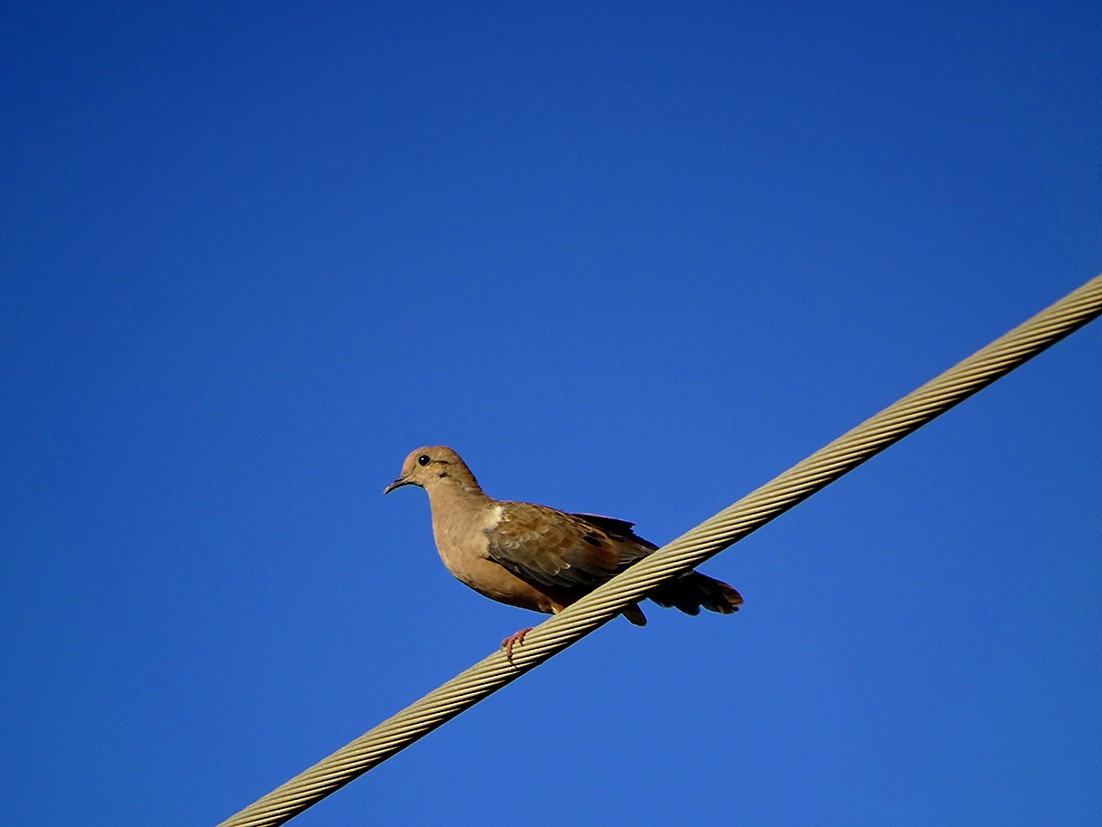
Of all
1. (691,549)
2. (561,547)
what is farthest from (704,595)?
(691,549)

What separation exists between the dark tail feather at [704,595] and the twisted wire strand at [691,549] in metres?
1.92

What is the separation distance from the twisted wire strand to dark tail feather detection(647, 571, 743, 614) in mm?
1921

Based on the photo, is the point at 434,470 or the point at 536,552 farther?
the point at 434,470

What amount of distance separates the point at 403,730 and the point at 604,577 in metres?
2.68

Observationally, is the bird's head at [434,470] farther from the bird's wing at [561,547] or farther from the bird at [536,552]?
the bird's wing at [561,547]

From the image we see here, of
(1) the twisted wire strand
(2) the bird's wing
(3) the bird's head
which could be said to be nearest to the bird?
(2) the bird's wing

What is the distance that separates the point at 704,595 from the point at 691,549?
230cm

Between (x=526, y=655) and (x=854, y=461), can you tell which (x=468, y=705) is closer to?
(x=526, y=655)

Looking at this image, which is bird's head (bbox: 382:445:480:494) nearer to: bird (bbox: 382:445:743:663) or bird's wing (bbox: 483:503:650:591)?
bird (bbox: 382:445:743:663)

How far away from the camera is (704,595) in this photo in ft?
19.3

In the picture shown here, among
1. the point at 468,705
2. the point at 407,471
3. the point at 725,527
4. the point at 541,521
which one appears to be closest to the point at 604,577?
the point at 541,521

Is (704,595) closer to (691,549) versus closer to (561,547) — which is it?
(561,547)

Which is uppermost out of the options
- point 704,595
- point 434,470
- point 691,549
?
point 434,470

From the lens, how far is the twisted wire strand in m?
3.10
